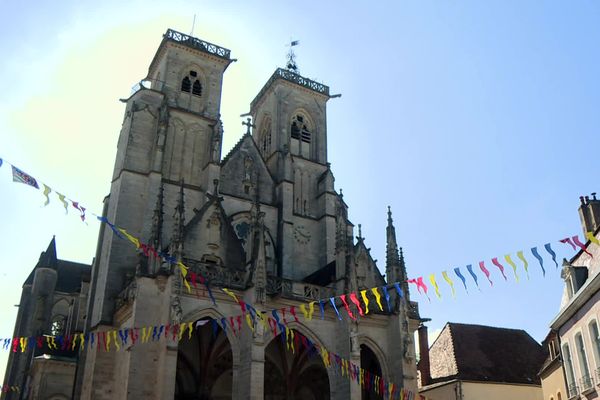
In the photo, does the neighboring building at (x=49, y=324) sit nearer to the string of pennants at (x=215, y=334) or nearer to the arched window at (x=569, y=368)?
the string of pennants at (x=215, y=334)

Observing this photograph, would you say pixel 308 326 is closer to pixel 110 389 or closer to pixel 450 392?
pixel 110 389

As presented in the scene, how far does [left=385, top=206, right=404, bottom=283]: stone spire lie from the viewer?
77.1 feet

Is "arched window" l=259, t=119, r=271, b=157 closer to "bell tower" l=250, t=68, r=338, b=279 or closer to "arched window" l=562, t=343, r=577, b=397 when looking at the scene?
"bell tower" l=250, t=68, r=338, b=279

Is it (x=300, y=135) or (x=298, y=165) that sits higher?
(x=300, y=135)

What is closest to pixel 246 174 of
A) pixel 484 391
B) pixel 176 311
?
pixel 176 311

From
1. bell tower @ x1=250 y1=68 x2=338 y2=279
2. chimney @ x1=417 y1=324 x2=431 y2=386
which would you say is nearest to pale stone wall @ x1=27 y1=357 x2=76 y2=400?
bell tower @ x1=250 y1=68 x2=338 y2=279

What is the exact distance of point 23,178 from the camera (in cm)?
1152

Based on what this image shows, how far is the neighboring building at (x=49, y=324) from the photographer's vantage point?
2534 cm

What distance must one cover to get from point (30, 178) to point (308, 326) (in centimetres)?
1178

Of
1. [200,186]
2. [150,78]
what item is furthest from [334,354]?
[150,78]

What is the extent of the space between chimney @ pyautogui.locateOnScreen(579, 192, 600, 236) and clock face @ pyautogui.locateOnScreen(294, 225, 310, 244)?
38.7 ft

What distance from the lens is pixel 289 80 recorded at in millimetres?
33000

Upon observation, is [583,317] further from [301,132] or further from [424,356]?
[301,132]

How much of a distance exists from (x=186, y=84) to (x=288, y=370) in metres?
14.2
